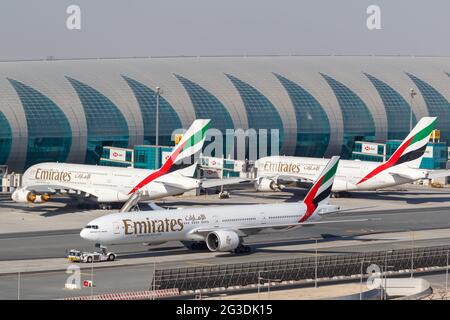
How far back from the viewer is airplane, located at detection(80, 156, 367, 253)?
8138cm

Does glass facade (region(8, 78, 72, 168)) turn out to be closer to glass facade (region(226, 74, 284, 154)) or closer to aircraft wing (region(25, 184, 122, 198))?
glass facade (region(226, 74, 284, 154))

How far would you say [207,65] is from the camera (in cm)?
18350

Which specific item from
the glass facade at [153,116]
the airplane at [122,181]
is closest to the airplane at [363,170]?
the airplane at [122,181]

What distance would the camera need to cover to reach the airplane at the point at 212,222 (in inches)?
3204

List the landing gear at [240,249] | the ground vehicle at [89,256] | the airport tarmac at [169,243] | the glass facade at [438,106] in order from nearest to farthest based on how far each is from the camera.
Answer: the airport tarmac at [169,243] < the ground vehicle at [89,256] < the landing gear at [240,249] < the glass facade at [438,106]

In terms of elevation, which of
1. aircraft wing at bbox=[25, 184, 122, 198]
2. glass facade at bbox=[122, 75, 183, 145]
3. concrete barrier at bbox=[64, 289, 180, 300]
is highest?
glass facade at bbox=[122, 75, 183, 145]

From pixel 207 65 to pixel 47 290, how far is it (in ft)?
383

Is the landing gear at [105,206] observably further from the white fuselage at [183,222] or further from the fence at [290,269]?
the fence at [290,269]

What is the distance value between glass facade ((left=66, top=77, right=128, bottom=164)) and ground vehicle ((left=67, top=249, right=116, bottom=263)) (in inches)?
2968

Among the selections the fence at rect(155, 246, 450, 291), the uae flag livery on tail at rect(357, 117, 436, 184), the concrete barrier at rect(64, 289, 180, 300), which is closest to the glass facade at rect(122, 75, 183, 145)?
the uae flag livery on tail at rect(357, 117, 436, 184)

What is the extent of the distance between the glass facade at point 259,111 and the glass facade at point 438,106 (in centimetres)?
2940

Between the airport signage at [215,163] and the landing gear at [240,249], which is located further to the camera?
the airport signage at [215,163]

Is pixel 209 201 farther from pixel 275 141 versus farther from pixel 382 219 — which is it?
pixel 275 141
